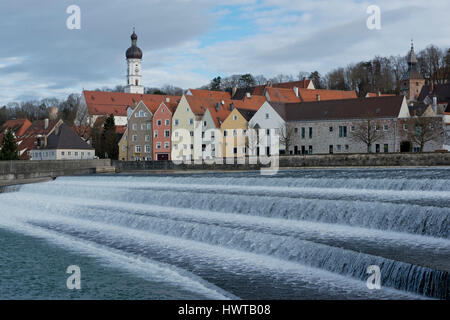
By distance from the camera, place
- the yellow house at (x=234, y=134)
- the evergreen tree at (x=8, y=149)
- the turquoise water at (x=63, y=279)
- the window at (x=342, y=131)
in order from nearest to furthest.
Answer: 1. the turquoise water at (x=63, y=279)
2. the evergreen tree at (x=8, y=149)
3. the window at (x=342, y=131)
4. the yellow house at (x=234, y=134)

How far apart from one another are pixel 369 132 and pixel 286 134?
11.9m

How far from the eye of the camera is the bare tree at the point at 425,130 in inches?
2260

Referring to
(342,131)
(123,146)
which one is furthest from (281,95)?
(342,131)

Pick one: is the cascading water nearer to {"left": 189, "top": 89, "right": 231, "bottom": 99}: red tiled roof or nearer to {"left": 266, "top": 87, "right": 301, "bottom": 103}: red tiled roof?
{"left": 266, "top": 87, "right": 301, "bottom": 103}: red tiled roof

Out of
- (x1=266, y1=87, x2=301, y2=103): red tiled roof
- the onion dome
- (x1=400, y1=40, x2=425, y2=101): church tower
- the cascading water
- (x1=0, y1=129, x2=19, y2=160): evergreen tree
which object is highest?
the onion dome

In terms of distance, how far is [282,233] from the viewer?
16094mm

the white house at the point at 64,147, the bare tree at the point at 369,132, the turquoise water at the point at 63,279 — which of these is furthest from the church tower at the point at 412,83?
the turquoise water at the point at 63,279

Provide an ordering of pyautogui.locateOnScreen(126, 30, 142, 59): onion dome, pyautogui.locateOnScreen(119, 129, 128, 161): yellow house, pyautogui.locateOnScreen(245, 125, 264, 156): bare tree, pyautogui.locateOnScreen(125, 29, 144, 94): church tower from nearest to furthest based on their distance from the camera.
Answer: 1. pyautogui.locateOnScreen(245, 125, 264, 156): bare tree
2. pyautogui.locateOnScreen(119, 129, 128, 161): yellow house
3. pyautogui.locateOnScreen(126, 30, 142, 59): onion dome
4. pyautogui.locateOnScreen(125, 29, 144, 94): church tower

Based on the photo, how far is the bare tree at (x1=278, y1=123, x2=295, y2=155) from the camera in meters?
69.2

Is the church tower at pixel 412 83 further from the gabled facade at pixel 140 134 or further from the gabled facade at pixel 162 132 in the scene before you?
the gabled facade at pixel 140 134

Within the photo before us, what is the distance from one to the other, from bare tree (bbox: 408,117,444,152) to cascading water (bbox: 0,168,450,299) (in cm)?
3445

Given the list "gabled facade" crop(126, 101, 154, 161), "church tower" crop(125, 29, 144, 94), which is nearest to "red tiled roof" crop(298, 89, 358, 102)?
"gabled facade" crop(126, 101, 154, 161)

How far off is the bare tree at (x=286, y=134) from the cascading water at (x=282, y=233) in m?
41.0

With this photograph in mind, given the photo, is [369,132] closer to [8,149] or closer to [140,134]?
[140,134]
